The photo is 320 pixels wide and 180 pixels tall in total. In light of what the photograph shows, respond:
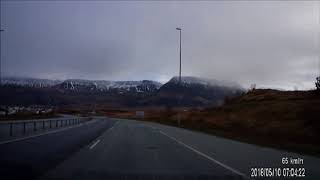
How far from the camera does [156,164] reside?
17953 mm

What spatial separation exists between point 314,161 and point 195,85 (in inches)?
5325

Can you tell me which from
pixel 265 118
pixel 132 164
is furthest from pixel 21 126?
pixel 265 118

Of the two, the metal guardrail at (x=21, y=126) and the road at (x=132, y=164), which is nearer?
the road at (x=132, y=164)

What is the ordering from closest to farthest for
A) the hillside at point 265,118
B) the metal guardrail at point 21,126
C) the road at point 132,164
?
the road at point 132,164
the metal guardrail at point 21,126
the hillside at point 265,118

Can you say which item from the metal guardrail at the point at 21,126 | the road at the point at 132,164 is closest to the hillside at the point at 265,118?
the metal guardrail at the point at 21,126

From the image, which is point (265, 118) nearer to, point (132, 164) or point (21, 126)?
point (21, 126)

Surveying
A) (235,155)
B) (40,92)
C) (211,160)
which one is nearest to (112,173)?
(211,160)

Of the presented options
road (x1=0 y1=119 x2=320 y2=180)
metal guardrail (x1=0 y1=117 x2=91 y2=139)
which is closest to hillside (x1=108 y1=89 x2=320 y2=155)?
metal guardrail (x1=0 y1=117 x2=91 y2=139)

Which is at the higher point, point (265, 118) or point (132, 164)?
point (265, 118)

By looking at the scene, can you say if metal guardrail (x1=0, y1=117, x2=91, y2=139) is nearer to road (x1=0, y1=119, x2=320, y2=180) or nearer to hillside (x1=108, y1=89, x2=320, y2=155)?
hillside (x1=108, y1=89, x2=320, y2=155)

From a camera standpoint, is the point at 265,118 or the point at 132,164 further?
the point at 265,118

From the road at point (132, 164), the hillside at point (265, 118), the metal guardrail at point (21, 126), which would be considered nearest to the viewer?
the road at point (132, 164)

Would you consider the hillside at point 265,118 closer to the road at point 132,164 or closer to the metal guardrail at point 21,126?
the metal guardrail at point 21,126

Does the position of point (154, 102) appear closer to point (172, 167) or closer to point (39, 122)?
point (39, 122)
